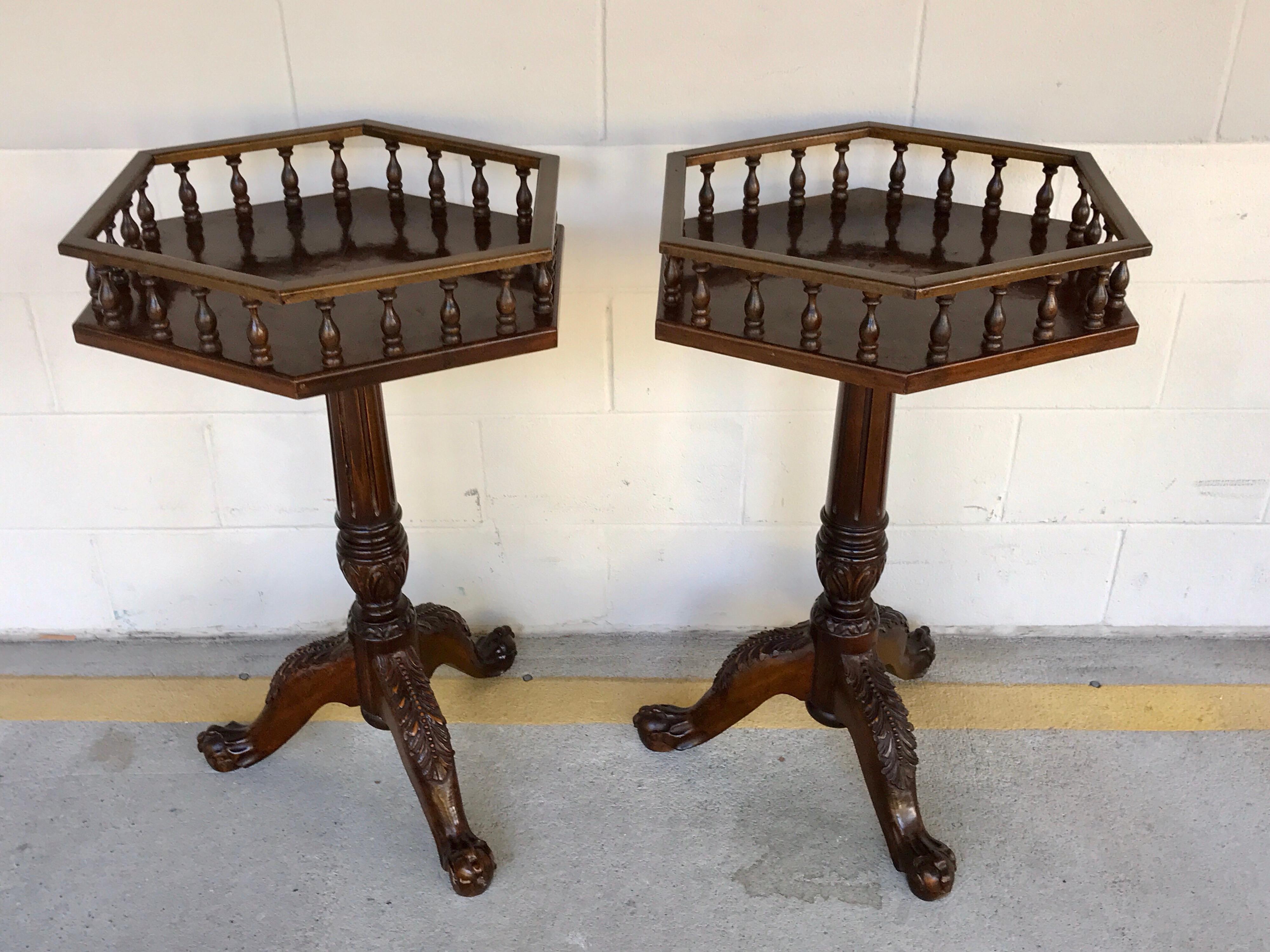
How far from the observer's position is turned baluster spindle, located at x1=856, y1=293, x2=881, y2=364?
1.28 meters

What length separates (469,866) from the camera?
1.73 meters

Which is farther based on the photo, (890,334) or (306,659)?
(306,659)

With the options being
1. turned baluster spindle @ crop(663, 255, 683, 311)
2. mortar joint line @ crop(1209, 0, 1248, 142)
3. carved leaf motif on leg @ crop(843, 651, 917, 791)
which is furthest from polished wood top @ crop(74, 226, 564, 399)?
mortar joint line @ crop(1209, 0, 1248, 142)

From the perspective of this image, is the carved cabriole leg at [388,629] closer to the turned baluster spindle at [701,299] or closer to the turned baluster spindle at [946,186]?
the turned baluster spindle at [701,299]

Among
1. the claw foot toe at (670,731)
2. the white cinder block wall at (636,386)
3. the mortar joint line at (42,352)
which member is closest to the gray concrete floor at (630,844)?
the claw foot toe at (670,731)

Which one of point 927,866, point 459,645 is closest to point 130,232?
point 459,645

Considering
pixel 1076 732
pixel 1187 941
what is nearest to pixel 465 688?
pixel 1076 732

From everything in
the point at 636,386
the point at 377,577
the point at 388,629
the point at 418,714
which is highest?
the point at 636,386

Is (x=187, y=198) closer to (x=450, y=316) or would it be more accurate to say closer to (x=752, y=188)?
(x=450, y=316)

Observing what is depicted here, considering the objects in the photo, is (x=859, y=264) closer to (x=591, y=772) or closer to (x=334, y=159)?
(x=334, y=159)

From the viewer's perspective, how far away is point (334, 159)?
1756mm

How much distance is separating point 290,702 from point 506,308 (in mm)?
942

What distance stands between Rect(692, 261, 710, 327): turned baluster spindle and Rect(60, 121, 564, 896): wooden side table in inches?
7.2

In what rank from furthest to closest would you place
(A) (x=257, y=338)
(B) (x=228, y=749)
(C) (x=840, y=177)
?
(B) (x=228, y=749) < (C) (x=840, y=177) < (A) (x=257, y=338)
